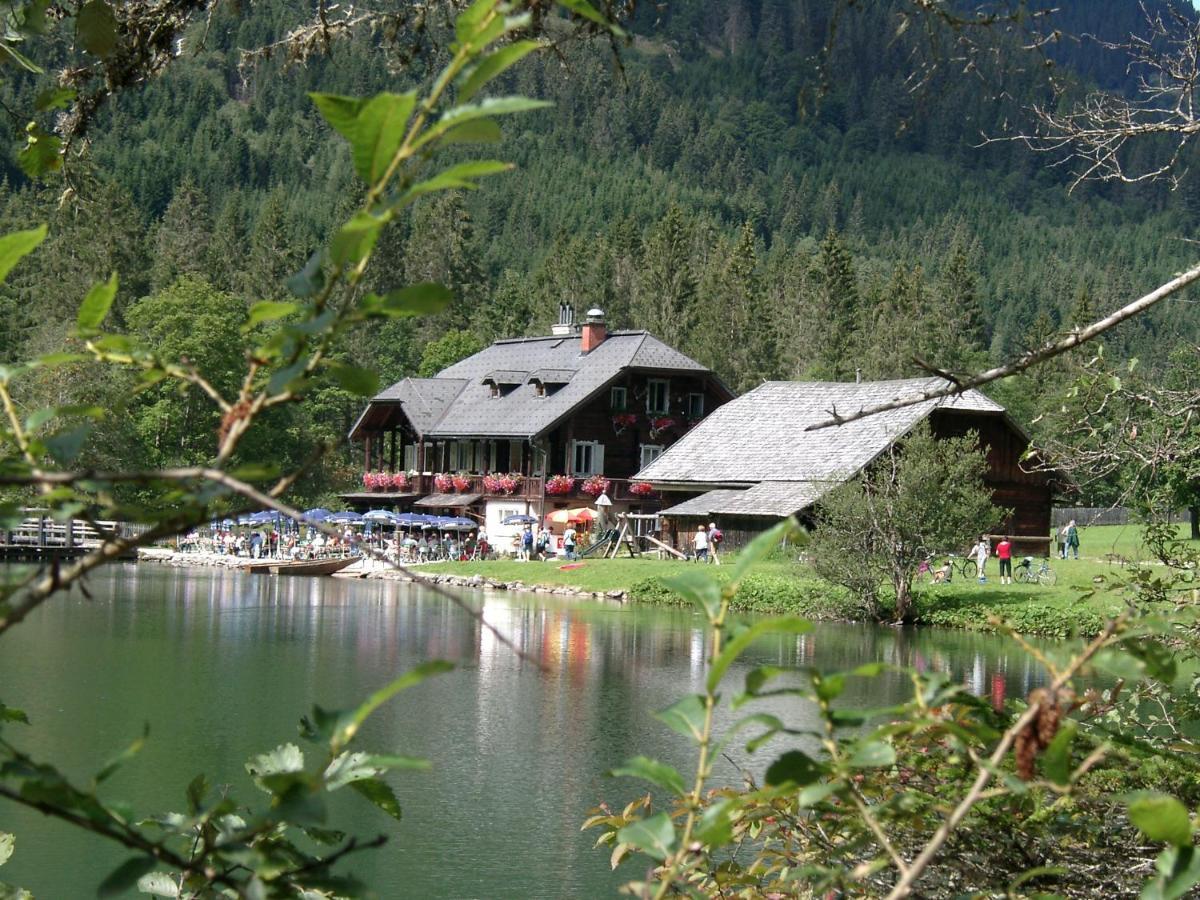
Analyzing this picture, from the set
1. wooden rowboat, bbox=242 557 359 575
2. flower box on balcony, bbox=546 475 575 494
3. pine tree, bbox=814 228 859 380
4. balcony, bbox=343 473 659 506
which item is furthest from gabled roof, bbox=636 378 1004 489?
pine tree, bbox=814 228 859 380

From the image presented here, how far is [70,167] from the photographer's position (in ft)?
14.1

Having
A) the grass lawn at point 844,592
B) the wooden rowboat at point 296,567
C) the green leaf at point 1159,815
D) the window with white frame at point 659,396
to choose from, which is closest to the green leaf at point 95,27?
the green leaf at point 1159,815

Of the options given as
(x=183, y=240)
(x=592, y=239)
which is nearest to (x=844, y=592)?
(x=183, y=240)

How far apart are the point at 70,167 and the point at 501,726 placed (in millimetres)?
14203

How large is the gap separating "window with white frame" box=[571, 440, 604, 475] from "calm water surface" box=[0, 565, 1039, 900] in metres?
14.6

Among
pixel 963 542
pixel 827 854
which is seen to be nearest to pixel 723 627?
pixel 827 854

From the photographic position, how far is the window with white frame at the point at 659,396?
5025 cm

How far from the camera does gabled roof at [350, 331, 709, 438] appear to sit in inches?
1941

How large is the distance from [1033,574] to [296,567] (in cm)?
2143

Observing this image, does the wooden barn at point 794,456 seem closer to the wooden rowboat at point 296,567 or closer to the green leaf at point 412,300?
the wooden rowboat at point 296,567

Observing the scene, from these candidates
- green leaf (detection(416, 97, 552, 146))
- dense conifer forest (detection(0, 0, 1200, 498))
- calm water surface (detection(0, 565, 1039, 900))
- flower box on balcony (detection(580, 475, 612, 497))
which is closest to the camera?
green leaf (detection(416, 97, 552, 146))

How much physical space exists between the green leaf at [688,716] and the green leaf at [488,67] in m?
0.59

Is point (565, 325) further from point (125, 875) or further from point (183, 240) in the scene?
point (125, 875)

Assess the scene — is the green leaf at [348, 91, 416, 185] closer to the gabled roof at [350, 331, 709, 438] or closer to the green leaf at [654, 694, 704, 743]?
the green leaf at [654, 694, 704, 743]
